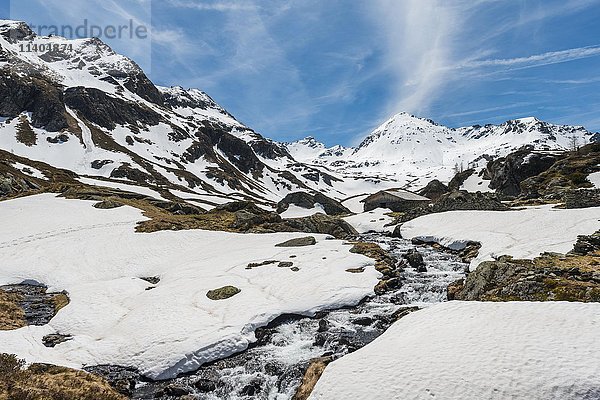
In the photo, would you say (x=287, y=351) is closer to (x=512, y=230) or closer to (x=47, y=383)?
(x=47, y=383)

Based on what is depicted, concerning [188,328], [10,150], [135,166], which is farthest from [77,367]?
[10,150]

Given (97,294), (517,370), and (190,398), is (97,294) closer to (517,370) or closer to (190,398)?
(190,398)

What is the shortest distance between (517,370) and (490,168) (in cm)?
12616

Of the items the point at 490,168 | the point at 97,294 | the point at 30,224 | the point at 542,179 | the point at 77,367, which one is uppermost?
the point at 490,168

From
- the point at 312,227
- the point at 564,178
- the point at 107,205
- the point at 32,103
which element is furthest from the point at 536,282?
the point at 32,103

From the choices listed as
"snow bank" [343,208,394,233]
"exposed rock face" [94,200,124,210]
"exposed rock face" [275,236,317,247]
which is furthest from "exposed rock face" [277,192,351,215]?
"exposed rock face" [275,236,317,247]

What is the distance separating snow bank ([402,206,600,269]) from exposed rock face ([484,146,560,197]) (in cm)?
5361

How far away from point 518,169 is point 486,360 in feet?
336

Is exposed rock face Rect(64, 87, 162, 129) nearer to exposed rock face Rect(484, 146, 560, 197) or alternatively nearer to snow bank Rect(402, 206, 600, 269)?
exposed rock face Rect(484, 146, 560, 197)

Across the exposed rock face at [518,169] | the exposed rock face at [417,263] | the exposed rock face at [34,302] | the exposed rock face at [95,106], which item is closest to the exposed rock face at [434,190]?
the exposed rock face at [518,169]

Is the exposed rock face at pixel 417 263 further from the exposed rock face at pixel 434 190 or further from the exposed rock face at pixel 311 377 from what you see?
the exposed rock face at pixel 434 190

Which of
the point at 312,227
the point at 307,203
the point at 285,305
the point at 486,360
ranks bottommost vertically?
the point at 486,360

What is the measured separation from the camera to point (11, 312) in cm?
2344

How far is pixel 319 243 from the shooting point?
39.4 metres
